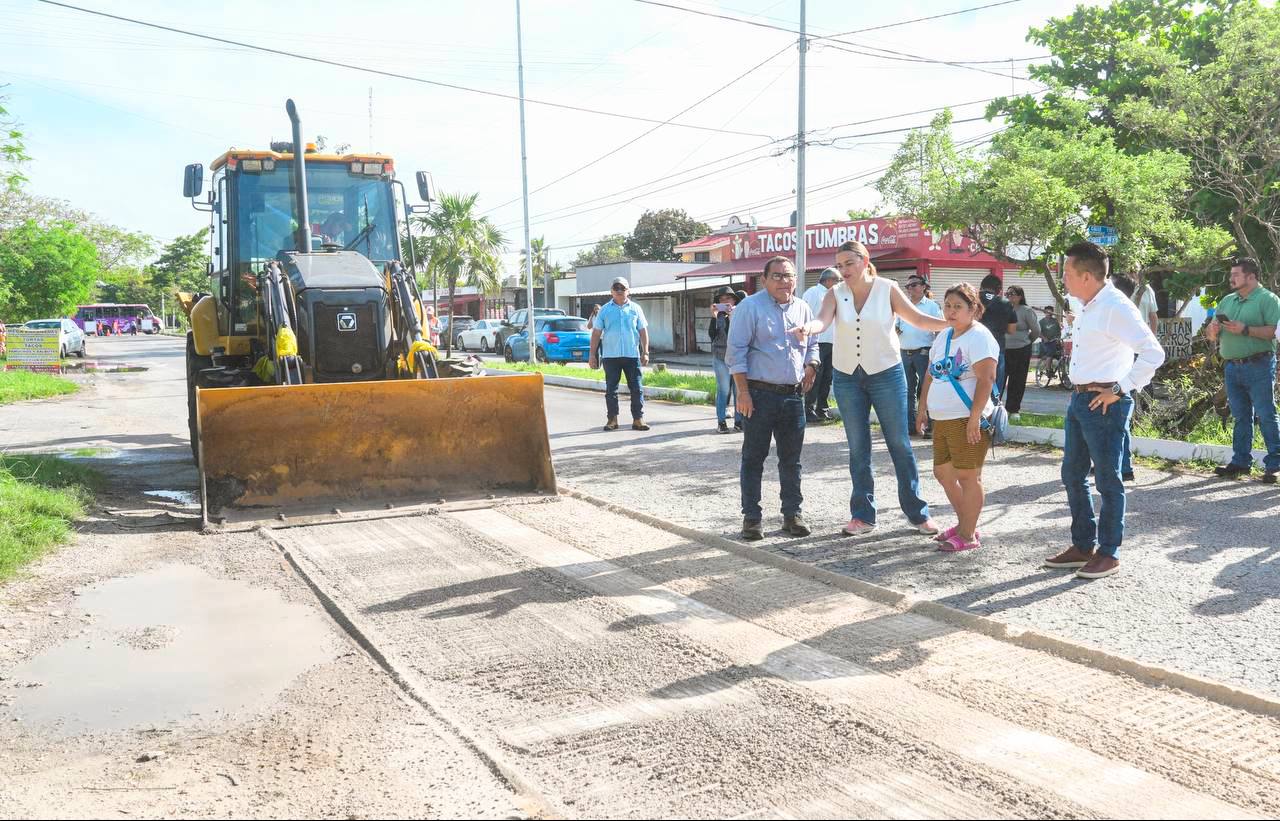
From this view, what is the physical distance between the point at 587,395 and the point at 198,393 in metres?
13.1

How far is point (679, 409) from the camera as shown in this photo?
1666 centimetres

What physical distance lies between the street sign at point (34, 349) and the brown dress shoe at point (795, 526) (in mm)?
25611

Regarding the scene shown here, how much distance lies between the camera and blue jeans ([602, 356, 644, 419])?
43.8ft

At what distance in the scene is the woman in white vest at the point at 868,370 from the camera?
7.04 meters

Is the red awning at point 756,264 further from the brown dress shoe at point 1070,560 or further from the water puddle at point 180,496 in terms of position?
the brown dress shoe at point 1070,560

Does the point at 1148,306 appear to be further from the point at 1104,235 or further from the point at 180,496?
the point at 180,496

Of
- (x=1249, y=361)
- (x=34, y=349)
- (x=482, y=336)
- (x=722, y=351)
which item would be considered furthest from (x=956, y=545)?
(x=482, y=336)

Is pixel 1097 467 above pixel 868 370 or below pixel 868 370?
below

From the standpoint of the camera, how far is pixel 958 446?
6.64m

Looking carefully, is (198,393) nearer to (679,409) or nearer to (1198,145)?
(679,409)

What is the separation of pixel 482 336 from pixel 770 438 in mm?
36200

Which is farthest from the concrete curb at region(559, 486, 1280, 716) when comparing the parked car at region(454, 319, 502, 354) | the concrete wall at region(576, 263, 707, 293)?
the concrete wall at region(576, 263, 707, 293)

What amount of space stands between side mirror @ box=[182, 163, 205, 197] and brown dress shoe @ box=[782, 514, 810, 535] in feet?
21.7

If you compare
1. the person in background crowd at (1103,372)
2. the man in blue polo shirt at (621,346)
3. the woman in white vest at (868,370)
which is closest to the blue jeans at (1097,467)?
the person in background crowd at (1103,372)
